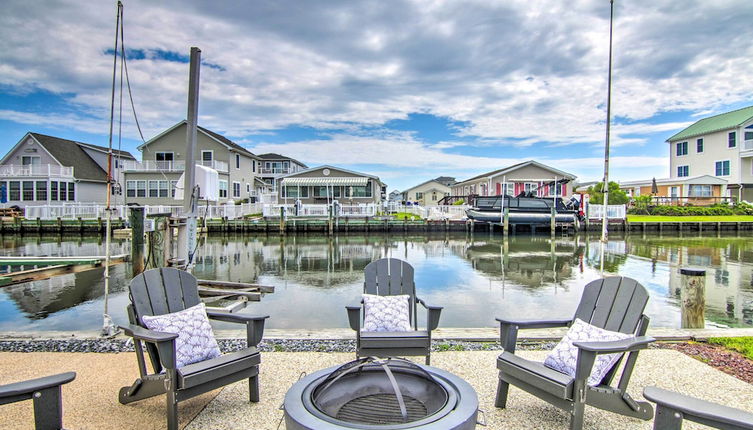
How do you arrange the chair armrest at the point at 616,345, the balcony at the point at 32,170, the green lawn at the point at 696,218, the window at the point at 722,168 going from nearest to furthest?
the chair armrest at the point at 616,345 < the balcony at the point at 32,170 < the green lawn at the point at 696,218 < the window at the point at 722,168

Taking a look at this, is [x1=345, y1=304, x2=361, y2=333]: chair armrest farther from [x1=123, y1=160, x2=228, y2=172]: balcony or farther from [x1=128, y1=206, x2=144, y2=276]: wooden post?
[x1=123, y1=160, x2=228, y2=172]: balcony

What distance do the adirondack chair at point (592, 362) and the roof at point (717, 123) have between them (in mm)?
40267

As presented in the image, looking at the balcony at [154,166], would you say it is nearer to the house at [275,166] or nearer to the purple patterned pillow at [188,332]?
the house at [275,166]

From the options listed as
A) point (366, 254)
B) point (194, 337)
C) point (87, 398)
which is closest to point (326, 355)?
point (194, 337)

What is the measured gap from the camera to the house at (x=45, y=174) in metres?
29.7

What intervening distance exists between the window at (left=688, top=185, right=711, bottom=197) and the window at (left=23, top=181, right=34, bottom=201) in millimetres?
51154

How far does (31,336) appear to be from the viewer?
5.06m

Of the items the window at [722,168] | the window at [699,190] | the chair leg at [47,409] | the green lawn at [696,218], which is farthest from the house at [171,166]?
the window at [722,168]

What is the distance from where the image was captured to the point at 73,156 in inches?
1291

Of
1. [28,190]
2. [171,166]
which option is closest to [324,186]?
[171,166]

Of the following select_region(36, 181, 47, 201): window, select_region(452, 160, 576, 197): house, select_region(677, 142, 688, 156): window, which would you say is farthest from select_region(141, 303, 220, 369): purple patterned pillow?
select_region(677, 142, 688, 156): window

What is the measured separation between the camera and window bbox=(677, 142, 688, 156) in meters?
37.7

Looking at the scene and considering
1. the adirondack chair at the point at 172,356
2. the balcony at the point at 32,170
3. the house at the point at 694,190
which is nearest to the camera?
the adirondack chair at the point at 172,356

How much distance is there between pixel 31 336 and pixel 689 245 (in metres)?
25.1
